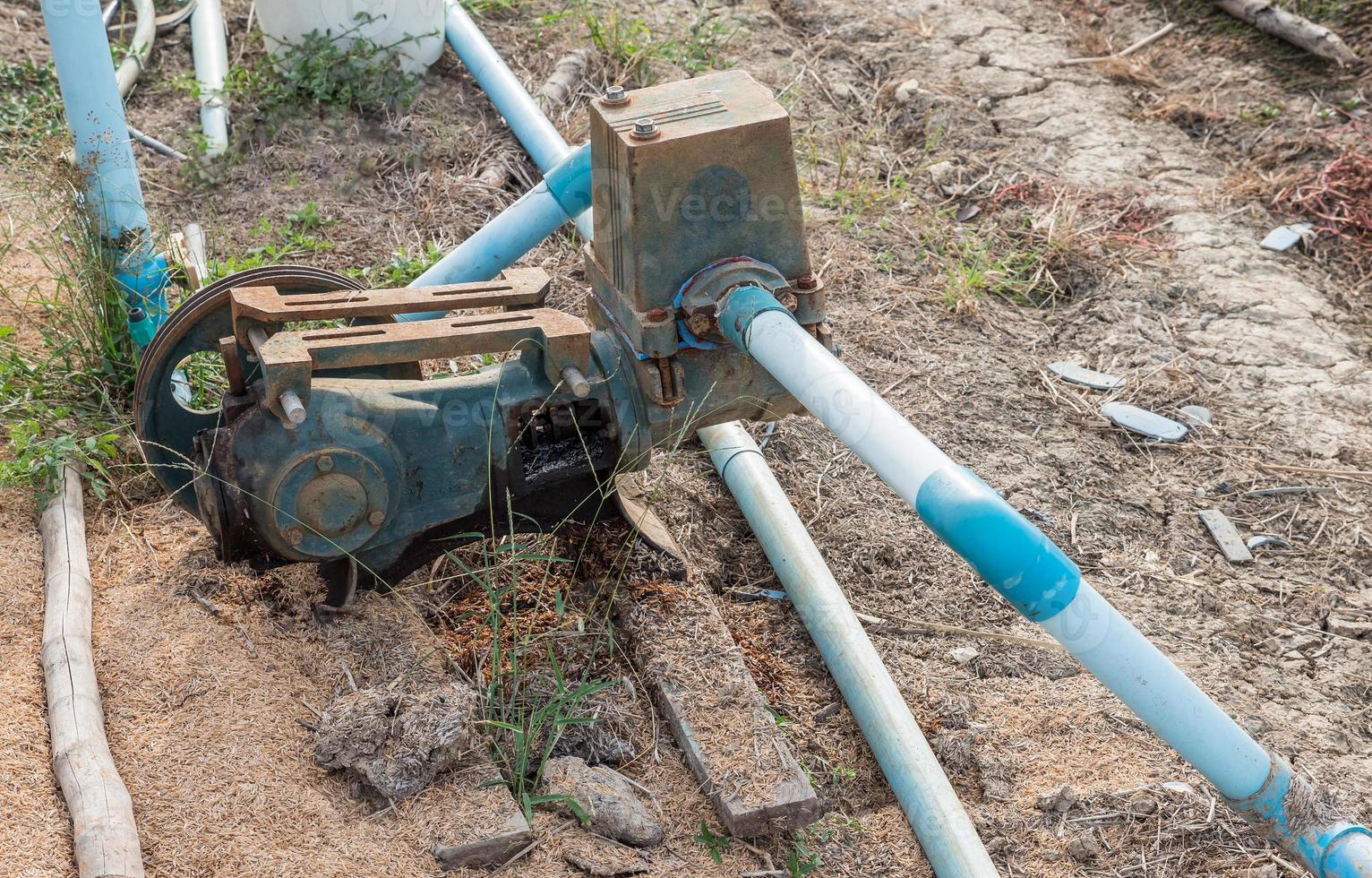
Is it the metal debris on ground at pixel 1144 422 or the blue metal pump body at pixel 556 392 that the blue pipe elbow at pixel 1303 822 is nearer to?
the blue metal pump body at pixel 556 392

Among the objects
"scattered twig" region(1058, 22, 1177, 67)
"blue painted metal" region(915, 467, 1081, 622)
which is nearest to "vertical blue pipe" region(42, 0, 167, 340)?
"blue painted metal" region(915, 467, 1081, 622)

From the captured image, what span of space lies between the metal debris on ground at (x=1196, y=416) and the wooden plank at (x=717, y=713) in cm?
184

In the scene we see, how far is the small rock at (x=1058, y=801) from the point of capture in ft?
8.52

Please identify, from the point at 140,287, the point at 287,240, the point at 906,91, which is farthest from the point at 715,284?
the point at 906,91

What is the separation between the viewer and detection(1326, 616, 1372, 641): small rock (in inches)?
122

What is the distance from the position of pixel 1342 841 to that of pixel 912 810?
842 mm

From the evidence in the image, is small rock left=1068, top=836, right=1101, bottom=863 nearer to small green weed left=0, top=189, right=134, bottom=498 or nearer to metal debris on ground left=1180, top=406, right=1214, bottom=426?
metal debris on ground left=1180, top=406, right=1214, bottom=426

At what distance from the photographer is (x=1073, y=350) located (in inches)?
163

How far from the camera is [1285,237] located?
15.1ft

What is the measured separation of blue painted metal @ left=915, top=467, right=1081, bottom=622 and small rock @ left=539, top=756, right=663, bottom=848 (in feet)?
3.01

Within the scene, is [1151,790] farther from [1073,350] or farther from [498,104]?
Answer: [498,104]

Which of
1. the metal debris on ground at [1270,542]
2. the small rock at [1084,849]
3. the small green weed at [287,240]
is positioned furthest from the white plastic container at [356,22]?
the small rock at [1084,849]

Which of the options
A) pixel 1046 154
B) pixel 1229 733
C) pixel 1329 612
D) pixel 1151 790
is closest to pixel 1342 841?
pixel 1229 733

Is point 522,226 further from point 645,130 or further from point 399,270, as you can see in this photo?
point 399,270
